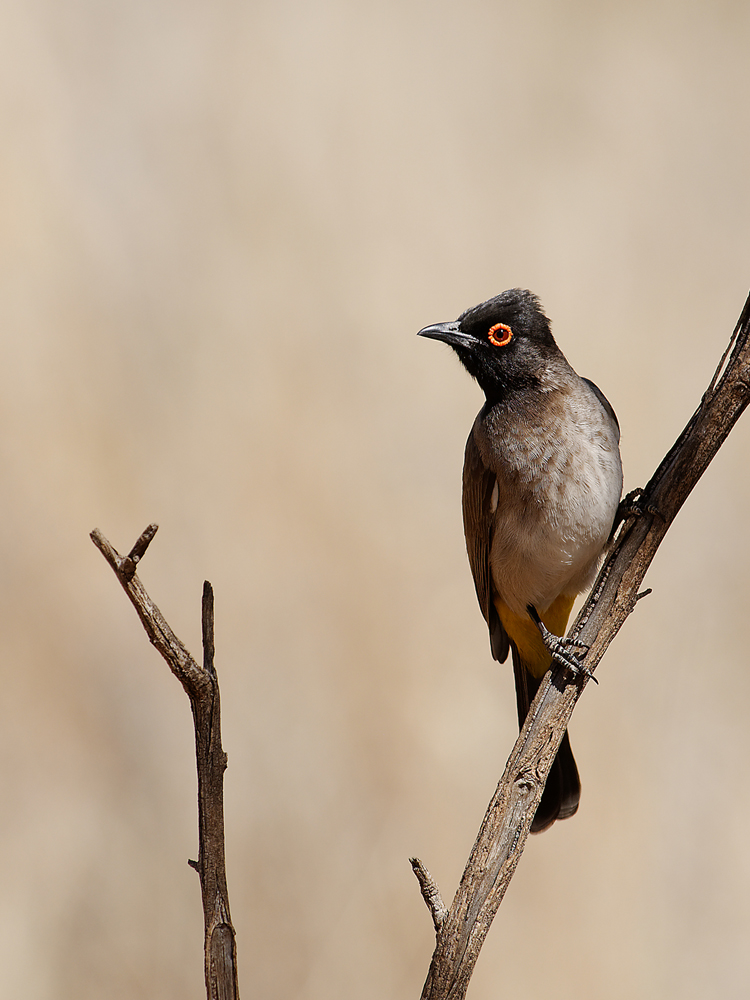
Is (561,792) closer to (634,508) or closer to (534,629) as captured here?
(534,629)

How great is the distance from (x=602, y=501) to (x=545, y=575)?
28cm

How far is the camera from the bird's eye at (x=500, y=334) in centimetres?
212

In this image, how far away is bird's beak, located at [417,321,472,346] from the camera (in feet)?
6.99

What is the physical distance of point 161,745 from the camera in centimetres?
320

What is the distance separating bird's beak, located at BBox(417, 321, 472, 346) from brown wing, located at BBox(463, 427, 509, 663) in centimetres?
24

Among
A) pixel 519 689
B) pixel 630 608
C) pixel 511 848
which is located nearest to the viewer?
pixel 511 848

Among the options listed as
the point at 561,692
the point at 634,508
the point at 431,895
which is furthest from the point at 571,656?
the point at 431,895

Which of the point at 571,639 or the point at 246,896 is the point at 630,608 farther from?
the point at 246,896

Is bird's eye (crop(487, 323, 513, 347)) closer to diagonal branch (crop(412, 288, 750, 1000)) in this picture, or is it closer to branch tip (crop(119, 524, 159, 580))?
diagonal branch (crop(412, 288, 750, 1000))

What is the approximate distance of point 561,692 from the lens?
1586 mm

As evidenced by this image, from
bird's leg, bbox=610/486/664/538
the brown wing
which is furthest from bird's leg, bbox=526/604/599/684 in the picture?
the brown wing

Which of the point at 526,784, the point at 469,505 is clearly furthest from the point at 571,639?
the point at 469,505

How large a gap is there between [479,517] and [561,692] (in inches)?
28.3

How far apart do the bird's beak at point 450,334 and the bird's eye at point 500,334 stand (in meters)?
0.06
